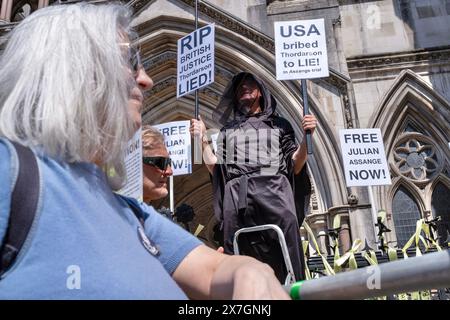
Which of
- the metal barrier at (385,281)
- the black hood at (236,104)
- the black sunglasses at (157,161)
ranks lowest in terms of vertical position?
the metal barrier at (385,281)

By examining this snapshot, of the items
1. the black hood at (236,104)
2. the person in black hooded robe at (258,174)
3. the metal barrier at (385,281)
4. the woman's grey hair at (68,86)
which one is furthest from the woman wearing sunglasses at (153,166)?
the metal barrier at (385,281)

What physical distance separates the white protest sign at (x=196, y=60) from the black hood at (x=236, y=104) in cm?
120

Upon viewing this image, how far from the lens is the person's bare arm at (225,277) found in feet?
2.93

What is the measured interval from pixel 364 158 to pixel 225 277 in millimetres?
5783

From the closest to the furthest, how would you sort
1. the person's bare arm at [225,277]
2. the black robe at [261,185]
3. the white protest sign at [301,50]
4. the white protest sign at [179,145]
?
the person's bare arm at [225,277], the black robe at [261,185], the white protest sign at [301,50], the white protest sign at [179,145]

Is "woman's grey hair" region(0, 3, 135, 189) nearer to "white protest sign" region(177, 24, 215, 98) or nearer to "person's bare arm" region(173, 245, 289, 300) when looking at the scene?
"person's bare arm" region(173, 245, 289, 300)

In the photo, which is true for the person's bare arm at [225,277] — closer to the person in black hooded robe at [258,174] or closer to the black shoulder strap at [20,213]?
the black shoulder strap at [20,213]

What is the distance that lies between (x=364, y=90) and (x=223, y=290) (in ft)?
33.2

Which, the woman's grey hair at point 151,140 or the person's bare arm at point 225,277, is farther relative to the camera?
the woman's grey hair at point 151,140

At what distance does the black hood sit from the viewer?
10.6 feet

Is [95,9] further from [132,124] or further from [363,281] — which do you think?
[363,281]

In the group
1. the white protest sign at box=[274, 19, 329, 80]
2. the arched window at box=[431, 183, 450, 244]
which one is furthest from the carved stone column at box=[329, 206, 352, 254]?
the white protest sign at box=[274, 19, 329, 80]

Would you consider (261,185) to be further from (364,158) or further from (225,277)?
(364,158)

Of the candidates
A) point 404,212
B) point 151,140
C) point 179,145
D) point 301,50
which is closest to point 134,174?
point 151,140
